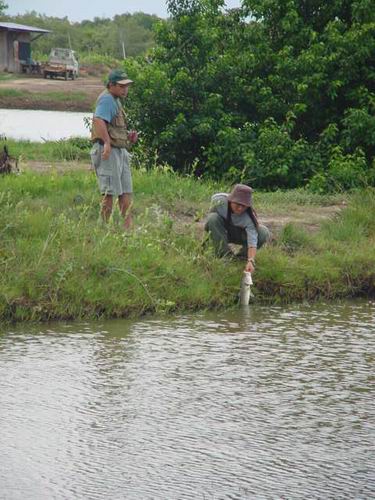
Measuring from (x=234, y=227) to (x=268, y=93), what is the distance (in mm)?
4563

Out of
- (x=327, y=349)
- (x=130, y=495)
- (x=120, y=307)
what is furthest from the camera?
(x=120, y=307)

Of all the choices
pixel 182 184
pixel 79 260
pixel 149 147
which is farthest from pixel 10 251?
pixel 149 147

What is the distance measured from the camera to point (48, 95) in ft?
136

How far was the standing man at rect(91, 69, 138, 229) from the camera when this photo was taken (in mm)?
10039

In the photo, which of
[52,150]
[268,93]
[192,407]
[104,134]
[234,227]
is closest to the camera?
[192,407]

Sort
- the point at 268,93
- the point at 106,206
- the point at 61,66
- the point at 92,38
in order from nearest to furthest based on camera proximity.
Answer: the point at 106,206 → the point at 268,93 → the point at 61,66 → the point at 92,38

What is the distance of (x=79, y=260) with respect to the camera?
29.3ft

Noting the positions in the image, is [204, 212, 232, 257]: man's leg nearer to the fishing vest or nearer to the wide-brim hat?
the wide-brim hat

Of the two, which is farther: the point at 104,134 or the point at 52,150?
the point at 52,150

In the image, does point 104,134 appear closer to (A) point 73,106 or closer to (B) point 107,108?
(B) point 107,108

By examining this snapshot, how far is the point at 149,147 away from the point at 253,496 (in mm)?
8921

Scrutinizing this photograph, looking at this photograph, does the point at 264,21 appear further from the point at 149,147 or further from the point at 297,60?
the point at 149,147

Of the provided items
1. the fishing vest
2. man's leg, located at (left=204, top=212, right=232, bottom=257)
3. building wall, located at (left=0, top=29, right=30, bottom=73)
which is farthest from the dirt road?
man's leg, located at (left=204, top=212, right=232, bottom=257)

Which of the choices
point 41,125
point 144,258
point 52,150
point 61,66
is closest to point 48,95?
point 61,66
